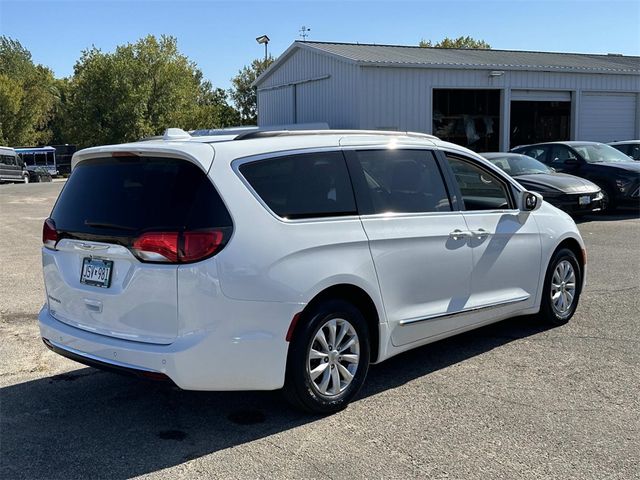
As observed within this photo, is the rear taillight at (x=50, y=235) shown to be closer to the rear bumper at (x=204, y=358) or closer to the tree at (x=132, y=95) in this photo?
the rear bumper at (x=204, y=358)

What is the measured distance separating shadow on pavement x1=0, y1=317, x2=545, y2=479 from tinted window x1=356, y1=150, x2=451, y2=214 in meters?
1.29

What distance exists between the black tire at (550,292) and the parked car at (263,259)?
112cm

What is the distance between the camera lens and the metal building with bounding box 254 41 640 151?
73.9 ft

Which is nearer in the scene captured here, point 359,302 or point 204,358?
point 204,358

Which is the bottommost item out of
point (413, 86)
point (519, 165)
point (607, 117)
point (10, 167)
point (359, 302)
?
→ point (359, 302)

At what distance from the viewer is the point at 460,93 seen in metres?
25.5

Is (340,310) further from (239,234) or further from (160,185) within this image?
(160,185)

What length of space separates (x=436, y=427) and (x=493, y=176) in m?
2.50

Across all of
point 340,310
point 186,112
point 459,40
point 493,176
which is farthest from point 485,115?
point 459,40

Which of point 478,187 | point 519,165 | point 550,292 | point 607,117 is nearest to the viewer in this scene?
point 478,187

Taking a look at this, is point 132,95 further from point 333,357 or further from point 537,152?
point 333,357

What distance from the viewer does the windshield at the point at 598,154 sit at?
53.2 ft

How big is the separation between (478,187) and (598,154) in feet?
39.8

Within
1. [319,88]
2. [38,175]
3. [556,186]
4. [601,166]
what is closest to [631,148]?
[601,166]
